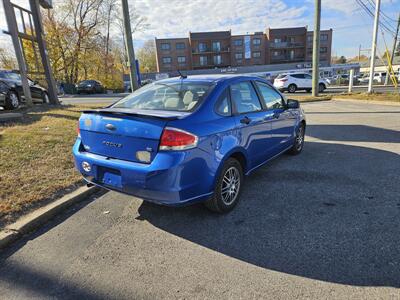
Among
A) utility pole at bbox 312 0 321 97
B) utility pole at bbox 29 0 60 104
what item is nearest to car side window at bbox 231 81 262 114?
utility pole at bbox 29 0 60 104

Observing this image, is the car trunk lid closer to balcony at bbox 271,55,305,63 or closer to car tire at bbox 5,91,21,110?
car tire at bbox 5,91,21,110

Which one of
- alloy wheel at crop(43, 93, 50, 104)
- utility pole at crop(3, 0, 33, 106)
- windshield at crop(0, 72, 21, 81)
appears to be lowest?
alloy wheel at crop(43, 93, 50, 104)

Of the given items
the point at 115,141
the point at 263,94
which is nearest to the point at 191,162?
the point at 115,141

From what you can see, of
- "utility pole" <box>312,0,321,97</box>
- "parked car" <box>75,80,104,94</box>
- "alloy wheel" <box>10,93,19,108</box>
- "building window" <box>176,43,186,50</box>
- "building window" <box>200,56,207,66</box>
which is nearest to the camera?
"alloy wheel" <box>10,93,19,108</box>

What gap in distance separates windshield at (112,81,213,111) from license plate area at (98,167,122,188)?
914 millimetres

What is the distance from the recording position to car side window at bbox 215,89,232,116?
330 centimetres

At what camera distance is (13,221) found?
125 inches

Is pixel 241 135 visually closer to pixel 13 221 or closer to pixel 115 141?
pixel 115 141

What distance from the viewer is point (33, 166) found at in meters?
4.65

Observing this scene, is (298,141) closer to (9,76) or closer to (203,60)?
(9,76)

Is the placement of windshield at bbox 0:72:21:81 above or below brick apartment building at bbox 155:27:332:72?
below

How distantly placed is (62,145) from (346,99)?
1520 centimetres

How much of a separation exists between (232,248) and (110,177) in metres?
1.50

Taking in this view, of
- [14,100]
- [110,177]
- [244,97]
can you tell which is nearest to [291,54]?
[14,100]
